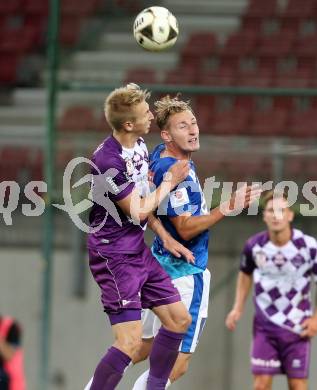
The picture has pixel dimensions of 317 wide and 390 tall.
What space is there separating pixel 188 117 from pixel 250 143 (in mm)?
3135

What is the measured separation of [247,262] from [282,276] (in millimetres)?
293

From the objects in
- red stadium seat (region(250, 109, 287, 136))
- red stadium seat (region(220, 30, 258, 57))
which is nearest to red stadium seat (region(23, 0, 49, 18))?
red stadium seat (region(220, 30, 258, 57))

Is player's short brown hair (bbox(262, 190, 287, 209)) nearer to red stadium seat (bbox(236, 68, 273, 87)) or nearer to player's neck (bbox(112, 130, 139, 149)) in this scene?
red stadium seat (bbox(236, 68, 273, 87))

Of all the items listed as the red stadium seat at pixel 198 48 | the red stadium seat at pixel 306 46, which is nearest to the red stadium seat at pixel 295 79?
the red stadium seat at pixel 306 46

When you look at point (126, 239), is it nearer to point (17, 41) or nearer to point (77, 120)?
point (77, 120)

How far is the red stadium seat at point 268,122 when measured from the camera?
34.8 ft

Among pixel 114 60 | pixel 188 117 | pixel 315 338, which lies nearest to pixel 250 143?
pixel 315 338

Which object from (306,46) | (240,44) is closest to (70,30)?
(240,44)

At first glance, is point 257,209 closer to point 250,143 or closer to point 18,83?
point 250,143

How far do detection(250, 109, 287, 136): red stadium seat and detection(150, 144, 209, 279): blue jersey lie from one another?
373cm

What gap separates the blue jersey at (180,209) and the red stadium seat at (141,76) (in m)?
4.11

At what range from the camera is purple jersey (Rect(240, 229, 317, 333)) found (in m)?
8.90

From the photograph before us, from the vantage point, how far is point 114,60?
11.8 meters

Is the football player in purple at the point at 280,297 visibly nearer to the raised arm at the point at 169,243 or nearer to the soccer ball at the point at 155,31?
the soccer ball at the point at 155,31
